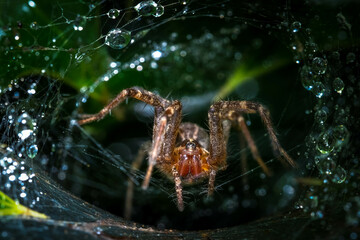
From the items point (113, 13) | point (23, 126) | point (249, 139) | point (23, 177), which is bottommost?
point (23, 177)

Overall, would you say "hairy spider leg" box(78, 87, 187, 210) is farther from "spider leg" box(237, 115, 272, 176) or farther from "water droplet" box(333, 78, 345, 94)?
"water droplet" box(333, 78, 345, 94)

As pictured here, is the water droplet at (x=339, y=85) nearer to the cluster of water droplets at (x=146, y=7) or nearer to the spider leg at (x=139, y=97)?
the spider leg at (x=139, y=97)

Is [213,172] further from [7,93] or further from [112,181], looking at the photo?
[7,93]

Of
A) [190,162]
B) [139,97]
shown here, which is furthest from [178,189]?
[139,97]

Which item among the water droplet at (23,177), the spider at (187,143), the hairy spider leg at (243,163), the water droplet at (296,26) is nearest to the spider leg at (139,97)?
the spider at (187,143)

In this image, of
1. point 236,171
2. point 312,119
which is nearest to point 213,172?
point 236,171

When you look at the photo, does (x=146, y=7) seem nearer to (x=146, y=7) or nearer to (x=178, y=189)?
(x=146, y=7)

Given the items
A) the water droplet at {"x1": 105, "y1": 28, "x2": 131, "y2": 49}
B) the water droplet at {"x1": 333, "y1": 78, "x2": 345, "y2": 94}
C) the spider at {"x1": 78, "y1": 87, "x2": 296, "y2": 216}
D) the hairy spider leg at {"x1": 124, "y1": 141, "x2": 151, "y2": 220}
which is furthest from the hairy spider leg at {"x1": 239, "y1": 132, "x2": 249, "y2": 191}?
the water droplet at {"x1": 105, "y1": 28, "x2": 131, "y2": 49}
